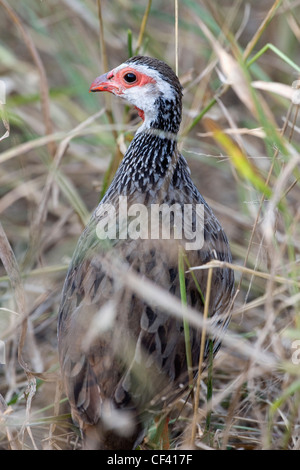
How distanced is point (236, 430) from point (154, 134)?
4.37ft

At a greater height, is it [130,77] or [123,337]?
[130,77]

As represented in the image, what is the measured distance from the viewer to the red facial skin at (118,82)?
121 inches

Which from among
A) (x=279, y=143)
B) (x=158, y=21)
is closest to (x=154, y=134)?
(x=279, y=143)

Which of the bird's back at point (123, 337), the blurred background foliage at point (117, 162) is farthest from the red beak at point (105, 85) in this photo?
the bird's back at point (123, 337)

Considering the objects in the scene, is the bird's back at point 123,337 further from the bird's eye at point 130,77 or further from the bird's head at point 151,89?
the bird's eye at point 130,77

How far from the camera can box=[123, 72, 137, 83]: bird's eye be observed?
3.11 metres

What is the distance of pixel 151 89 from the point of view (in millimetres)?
3049

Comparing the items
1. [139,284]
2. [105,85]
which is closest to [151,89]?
[105,85]

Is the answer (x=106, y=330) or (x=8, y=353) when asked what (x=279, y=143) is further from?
(x=8, y=353)

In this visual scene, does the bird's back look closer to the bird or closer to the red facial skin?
Answer: the bird

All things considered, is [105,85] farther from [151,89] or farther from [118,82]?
[151,89]

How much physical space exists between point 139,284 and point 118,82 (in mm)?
985

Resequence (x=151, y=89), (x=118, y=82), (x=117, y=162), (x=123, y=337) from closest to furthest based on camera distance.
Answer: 1. (x=123, y=337)
2. (x=151, y=89)
3. (x=118, y=82)
4. (x=117, y=162)

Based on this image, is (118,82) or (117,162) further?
(117,162)
